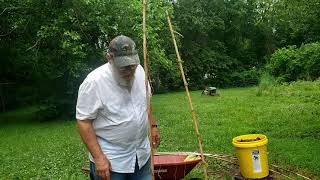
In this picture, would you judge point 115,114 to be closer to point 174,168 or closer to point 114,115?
point 114,115

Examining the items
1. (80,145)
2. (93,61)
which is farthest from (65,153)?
(93,61)

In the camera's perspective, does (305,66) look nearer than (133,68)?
No

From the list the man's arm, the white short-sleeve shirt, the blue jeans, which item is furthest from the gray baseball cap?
the blue jeans

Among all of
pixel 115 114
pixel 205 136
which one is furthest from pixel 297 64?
pixel 115 114

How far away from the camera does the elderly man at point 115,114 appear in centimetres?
303

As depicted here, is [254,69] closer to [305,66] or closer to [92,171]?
[305,66]

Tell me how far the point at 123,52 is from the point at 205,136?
21.3ft

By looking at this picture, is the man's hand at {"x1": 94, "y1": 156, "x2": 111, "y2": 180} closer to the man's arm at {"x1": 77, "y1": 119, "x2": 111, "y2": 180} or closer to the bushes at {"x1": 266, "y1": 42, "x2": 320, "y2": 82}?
the man's arm at {"x1": 77, "y1": 119, "x2": 111, "y2": 180}

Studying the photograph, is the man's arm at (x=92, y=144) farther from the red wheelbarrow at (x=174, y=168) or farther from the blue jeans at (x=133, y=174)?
the red wheelbarrow at (x=174, y=168)

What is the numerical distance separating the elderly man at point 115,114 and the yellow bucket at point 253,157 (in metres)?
2.63

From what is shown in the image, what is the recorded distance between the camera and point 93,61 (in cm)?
1330

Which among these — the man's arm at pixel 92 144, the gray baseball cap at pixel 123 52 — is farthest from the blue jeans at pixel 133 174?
the gray baseball cap at pixel 123 52

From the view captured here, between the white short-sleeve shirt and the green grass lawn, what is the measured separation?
333cm

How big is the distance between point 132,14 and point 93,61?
172 centimetres
